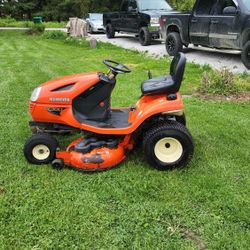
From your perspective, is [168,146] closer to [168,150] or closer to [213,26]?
[168,150]

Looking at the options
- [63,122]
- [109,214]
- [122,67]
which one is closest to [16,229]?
[109,214]

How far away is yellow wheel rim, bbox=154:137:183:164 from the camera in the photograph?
165 inches

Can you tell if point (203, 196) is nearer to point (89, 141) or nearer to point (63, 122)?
point (89, 141)

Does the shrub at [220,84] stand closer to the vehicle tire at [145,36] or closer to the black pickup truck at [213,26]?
the black pickup truck at [213,26]

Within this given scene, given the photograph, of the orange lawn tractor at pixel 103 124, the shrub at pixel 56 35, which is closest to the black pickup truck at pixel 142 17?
the shrub at pixel 56 35

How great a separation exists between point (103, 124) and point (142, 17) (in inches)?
482

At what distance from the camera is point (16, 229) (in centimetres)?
323

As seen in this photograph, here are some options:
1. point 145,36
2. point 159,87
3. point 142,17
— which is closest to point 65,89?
point 159,87

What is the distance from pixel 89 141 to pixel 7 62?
8214 mm

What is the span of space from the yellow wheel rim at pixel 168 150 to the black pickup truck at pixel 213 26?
6053 mm

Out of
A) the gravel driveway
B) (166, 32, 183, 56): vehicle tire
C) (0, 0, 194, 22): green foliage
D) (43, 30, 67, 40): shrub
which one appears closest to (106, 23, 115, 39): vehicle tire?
(43, 30, 67, 40): shrub

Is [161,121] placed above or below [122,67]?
below

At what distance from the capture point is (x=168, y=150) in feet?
Result: 13.9

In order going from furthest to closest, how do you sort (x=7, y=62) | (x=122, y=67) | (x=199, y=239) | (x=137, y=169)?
(x=7, y=62) → (x=122, y=67) → (x=137, y=169) → (x=199, y=239)
